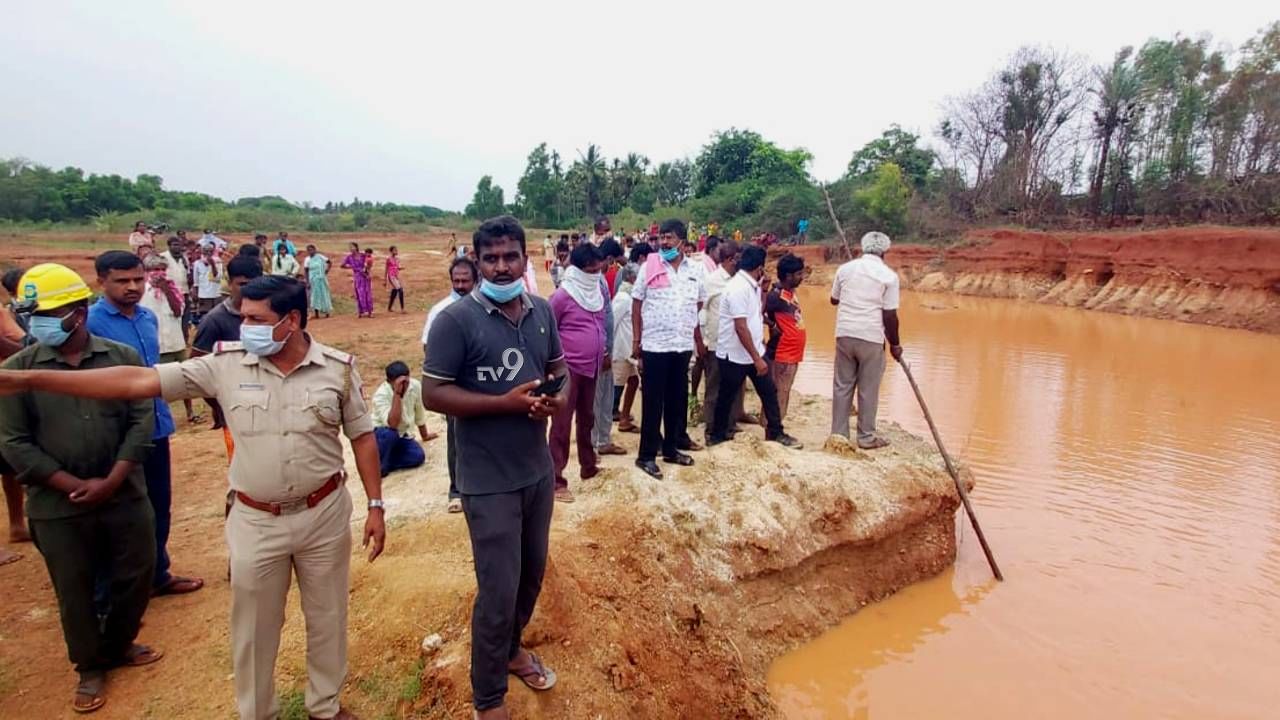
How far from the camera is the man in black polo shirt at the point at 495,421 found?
2.48m

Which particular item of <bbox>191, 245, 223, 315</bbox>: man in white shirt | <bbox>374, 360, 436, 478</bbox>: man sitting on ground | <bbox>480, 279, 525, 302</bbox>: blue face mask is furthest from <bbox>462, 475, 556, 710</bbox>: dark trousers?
<bbox>191, 245, 223, 315</bbox>: man in white shirt

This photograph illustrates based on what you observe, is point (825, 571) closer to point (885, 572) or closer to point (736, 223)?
point (885, 572)

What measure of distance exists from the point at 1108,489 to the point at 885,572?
3467mm

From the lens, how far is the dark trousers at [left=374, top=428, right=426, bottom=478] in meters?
5.38

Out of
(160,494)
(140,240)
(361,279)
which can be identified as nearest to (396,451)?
(160,494)

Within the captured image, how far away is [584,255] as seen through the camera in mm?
4363

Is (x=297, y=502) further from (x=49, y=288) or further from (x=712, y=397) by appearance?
(x=712, y=397)

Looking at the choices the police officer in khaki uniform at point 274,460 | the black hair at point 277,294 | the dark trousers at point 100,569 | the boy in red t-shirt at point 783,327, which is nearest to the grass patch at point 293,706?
the police officer in khaki uniform at point 274,460

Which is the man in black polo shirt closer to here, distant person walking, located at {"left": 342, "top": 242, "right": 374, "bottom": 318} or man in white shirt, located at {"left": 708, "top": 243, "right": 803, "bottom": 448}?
man in white shirt, located at {"left": 708, "top": 243, "right": 803, "bottom": 448}

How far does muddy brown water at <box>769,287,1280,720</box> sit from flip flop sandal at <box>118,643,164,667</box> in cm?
336

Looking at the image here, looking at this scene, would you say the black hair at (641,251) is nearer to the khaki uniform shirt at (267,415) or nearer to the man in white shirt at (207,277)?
the khaki uniform shirt at (267,415)

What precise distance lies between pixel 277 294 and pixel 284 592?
3.74 ft

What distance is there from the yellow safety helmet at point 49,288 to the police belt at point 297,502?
1.30 meters

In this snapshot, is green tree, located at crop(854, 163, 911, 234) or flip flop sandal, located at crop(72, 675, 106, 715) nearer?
flip flop sandal, located at crop(72, 675, 106, 715)
